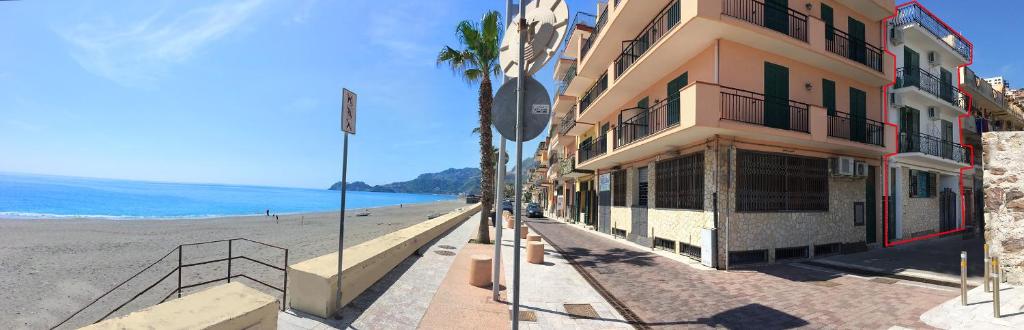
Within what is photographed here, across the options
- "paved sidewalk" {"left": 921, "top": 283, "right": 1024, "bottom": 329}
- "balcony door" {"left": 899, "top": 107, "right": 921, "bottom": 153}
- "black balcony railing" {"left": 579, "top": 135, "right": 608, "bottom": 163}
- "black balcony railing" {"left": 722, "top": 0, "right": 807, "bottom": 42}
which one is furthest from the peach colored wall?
"black balcony railing" {"left": 579, "top": 135, "right": 608, "bottom": 163}

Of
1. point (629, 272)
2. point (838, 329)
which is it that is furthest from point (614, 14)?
point (838, 329)

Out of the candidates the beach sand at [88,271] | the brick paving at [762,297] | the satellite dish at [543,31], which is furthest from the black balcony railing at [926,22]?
the beach sand at [88,271]

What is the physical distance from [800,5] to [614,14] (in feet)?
19.4

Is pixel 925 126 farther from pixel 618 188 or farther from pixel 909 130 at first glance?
pixel 618 188

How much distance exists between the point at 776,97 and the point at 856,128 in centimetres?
468

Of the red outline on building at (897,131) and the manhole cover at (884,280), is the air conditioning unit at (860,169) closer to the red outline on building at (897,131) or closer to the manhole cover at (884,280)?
the red outline on building at (897,131)

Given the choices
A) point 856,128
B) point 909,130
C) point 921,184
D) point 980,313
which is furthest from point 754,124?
point 921,184

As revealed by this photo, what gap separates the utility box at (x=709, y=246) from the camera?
1152 centimetres

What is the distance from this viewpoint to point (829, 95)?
14.4 m

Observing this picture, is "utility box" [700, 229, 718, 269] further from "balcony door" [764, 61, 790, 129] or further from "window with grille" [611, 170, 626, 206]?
"window with grille" [611, 170, 626, 206]

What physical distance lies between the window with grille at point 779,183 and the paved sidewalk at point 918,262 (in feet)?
5.82

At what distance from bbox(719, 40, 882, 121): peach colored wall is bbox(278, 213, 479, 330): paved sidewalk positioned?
938 cm

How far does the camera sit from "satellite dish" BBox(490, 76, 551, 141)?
463 cm

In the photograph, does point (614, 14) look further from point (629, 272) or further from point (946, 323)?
point (946, 323)
